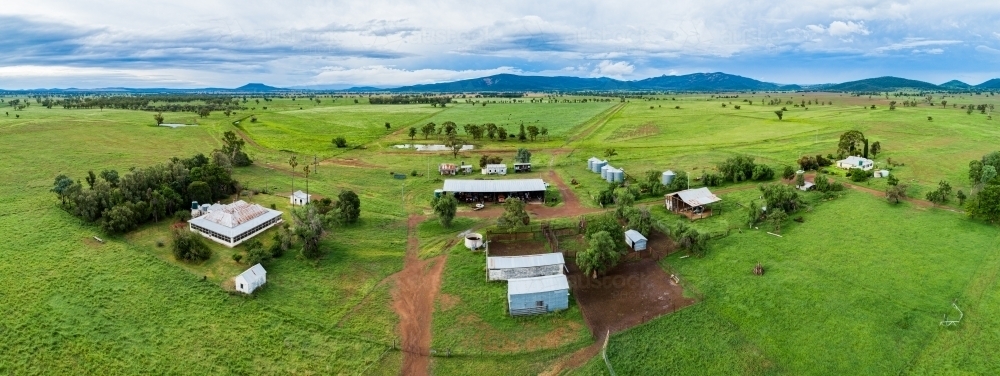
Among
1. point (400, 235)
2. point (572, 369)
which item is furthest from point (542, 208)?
point (572, 369)

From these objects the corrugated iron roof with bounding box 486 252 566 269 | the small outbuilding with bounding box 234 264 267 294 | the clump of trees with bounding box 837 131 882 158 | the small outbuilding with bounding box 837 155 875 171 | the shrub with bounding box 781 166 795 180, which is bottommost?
the small outbuilding with bounding box 234 264 267 294

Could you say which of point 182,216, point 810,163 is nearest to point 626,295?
point 182,216

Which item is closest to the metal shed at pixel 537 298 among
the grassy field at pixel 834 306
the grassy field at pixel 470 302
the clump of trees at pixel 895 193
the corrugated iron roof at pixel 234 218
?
the grassy field at pixel 470 302

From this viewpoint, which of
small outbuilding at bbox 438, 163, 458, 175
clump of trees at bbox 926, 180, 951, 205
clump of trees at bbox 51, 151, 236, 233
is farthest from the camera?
small outbuilding at bbox 438, 163, 458, 175

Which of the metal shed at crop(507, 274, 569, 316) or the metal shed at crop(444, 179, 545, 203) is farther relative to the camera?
the metal shed at crop(444, 179, 545, 203)

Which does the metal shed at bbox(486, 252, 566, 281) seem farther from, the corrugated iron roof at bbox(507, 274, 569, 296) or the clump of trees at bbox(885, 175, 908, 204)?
the clump of trees at bbox(885, 175, 908, 204)

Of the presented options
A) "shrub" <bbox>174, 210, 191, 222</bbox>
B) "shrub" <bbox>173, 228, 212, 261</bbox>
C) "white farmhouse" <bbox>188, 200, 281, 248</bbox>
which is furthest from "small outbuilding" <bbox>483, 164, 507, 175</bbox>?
"shrub" <bbox>173, 228, 212, 261</bbox>

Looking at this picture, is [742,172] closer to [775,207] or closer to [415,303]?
[775,207]
